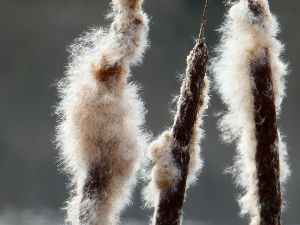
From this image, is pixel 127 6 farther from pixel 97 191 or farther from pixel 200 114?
pixel 97 191

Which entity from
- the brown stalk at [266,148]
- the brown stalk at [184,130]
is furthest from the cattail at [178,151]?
the brown stalk at [266,148]

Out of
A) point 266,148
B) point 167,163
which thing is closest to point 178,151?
point 167,163

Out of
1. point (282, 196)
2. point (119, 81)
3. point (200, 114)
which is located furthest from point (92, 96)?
point (282, 196)

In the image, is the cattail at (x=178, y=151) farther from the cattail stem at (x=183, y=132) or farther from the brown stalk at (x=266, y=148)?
the brown stalk at (x=266, y=148)

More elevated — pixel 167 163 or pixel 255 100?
pixel 255 100

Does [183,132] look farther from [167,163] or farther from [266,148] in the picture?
[266,148]

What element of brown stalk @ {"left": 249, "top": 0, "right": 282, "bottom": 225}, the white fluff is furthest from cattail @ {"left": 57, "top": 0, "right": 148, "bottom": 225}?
brown stalk @ {"left": 249, "top": 0, "right": 282, "bottom": 225}
